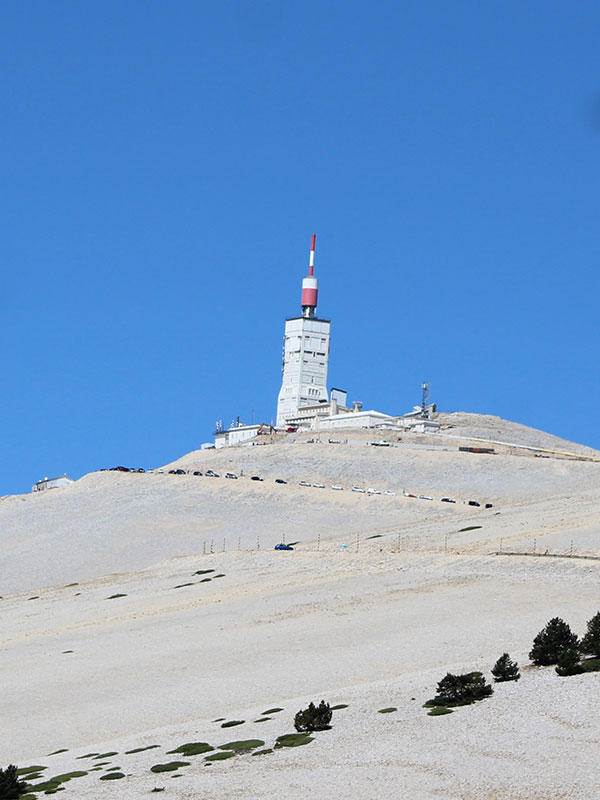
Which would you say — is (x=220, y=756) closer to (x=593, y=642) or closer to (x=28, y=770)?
(x=28, y=770)

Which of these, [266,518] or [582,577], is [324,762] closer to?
[582,577]

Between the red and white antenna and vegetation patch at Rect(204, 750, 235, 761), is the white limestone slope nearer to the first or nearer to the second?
vegetation patch at Rect(204, 750, 235, 761)

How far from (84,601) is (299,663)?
29.8 m

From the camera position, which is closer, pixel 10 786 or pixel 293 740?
pixel 10 786

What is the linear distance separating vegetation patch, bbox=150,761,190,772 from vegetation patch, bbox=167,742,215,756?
1164 mm

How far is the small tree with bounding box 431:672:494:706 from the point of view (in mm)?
33562

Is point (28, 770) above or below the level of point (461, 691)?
below

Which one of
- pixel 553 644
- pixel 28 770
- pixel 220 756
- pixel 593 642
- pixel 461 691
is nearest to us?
pixel 220 756

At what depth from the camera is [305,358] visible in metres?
172

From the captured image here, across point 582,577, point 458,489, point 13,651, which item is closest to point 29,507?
point 458,489

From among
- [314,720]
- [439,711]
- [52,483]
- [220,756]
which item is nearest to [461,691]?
[439,711]

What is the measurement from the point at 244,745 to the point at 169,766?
2214mm

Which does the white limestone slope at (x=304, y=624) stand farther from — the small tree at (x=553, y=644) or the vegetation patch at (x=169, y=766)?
the small tree at (x=553, y=644)

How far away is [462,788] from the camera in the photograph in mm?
25531
